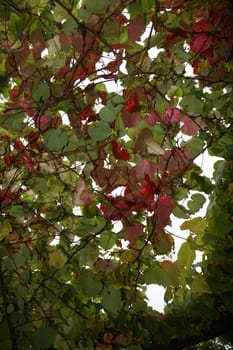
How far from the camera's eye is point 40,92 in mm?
898

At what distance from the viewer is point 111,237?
1104 millimetres

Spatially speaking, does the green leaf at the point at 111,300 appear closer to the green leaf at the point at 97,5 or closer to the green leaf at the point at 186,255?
the green leaf at the point at 186,255

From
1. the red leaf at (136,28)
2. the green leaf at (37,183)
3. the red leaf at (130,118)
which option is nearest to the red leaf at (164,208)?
the red leaf at (130,118)

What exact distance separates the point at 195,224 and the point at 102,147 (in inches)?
16.8

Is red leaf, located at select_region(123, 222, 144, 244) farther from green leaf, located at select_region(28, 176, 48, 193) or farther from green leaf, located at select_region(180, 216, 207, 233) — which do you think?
green leaf, located at select_region(28, 176, 48, 193)

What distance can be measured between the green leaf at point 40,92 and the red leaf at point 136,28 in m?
0.29

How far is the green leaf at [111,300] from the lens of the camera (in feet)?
3.21

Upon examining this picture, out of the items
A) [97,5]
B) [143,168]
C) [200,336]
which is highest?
[97,5]

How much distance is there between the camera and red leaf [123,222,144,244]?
1.09 m

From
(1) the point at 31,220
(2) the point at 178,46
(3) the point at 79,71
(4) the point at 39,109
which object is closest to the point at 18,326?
(1) the point at 31,220

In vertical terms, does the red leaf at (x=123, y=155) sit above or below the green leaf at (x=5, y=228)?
above

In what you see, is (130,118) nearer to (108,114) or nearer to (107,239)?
(108,114)

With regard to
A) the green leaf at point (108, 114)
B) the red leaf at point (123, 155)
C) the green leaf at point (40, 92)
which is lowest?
the green leaf at point (108, 114)

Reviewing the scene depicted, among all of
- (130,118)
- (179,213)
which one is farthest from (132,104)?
(179,213)
